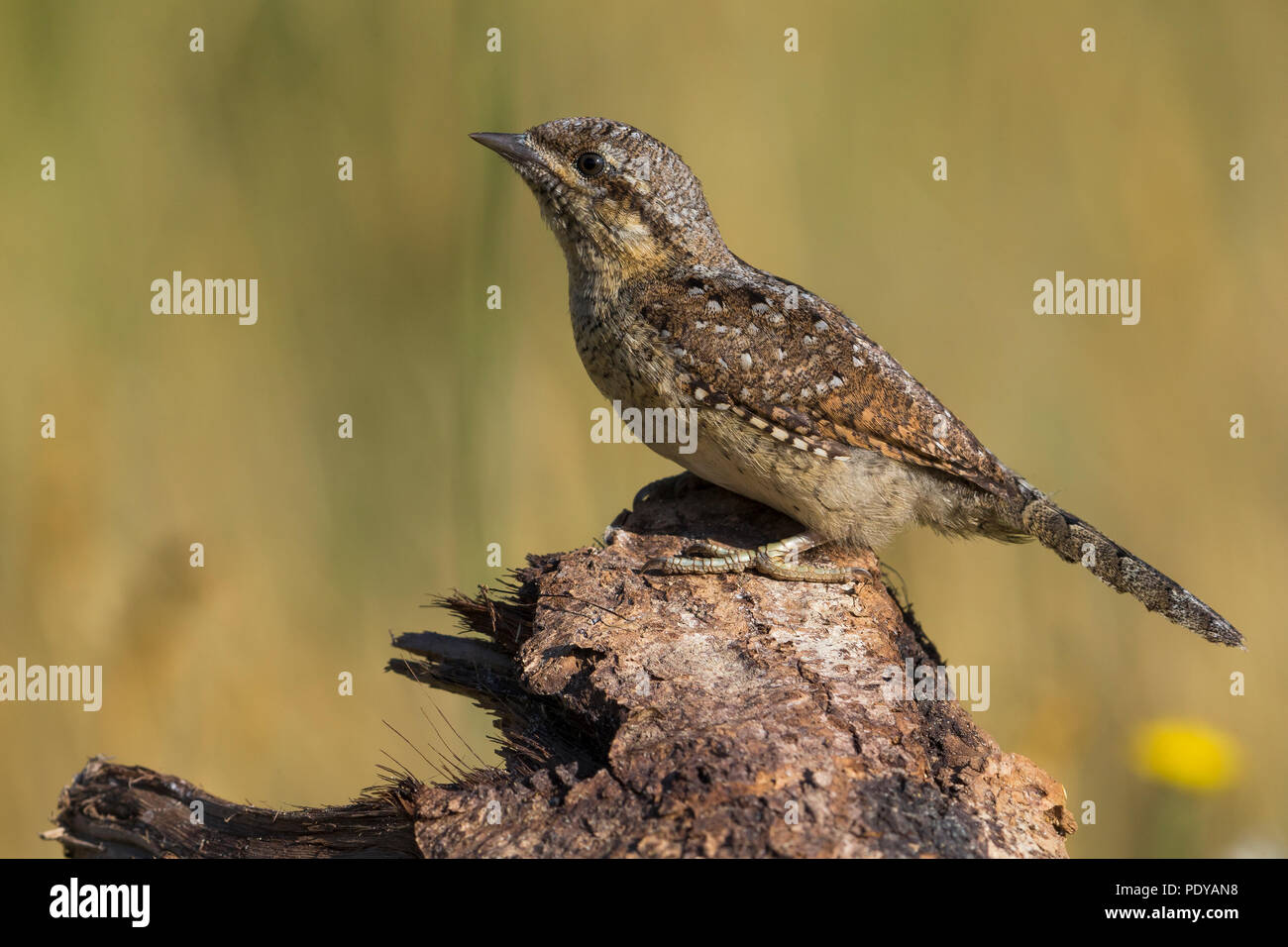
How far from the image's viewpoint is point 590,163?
181 inches

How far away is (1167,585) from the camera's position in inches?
160

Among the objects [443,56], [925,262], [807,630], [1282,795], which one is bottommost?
[1282,795]

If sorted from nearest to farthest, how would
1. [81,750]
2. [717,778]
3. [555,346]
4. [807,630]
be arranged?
[717,778], [807,630], [81,750], [555,346]

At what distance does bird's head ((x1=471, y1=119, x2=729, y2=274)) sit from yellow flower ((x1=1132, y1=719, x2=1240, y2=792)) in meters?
3.21

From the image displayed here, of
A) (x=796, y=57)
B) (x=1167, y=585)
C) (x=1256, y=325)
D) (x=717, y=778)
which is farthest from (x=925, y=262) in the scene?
(x=717, y=778)

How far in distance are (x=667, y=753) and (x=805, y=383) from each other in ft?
6.51

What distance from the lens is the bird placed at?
4.25m

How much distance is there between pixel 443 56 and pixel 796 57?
2.12 meters

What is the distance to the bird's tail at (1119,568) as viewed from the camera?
3984 millimetres
